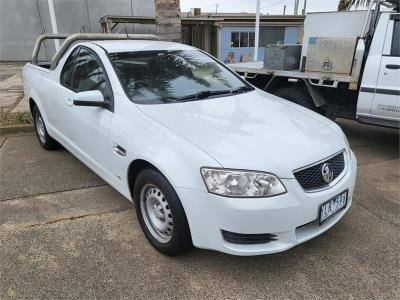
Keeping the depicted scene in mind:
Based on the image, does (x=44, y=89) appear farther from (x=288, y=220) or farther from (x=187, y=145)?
(x=288, y=220)

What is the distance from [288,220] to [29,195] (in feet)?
9.14

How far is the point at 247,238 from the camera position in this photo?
7.80 ft

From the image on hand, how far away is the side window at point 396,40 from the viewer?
15.7 ft

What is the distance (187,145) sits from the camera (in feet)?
8.03

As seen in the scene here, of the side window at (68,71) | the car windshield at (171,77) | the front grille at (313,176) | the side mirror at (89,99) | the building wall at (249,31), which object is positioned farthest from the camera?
the building wall at (249,31)

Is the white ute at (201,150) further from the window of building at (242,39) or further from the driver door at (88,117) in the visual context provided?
the window of building at (242,39)

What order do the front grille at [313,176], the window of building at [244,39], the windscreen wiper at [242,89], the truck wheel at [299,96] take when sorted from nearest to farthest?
1. the front grille at [313,176]
2. the windscreen wiper at [242,89]
3. the truck wheel at [299,96]
4. the window of building at [244,39]

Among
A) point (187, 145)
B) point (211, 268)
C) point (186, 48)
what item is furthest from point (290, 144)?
point (186, 48)

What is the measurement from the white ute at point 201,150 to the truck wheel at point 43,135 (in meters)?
1.10

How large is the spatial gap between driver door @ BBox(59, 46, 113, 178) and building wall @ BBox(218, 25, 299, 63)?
1663cm

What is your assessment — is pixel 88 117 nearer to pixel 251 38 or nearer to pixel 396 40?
pixel 396 40

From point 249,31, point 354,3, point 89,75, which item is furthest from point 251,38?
point 89,75

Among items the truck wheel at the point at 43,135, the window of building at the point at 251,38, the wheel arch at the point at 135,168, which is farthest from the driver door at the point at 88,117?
the window of building at the point at 251,38

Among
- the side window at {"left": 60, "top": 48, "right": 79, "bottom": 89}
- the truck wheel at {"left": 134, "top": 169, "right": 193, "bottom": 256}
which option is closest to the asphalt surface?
the truck wheel at {"left": 134, "top": 169, "right": 193, "bottom": 256}
